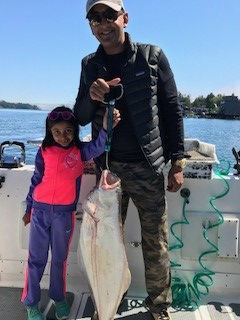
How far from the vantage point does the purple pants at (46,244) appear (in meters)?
3.16

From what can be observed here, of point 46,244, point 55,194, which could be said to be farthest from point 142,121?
point 46,244

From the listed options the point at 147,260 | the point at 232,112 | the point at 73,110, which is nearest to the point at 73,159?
the point at 73,110

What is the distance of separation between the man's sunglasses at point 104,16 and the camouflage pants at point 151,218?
1037mm

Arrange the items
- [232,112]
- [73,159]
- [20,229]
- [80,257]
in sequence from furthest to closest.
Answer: [232,112], [20,229], [73,159], [80,257]

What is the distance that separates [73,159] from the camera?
3.18 meters

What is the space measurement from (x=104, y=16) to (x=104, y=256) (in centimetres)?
164

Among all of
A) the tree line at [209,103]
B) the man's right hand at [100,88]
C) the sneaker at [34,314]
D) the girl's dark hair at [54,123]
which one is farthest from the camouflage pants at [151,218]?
the tree line at [209,103]

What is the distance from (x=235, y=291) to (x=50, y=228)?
184 centimetres

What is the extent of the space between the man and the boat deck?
0.87 feet

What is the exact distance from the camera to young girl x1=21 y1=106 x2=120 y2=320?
10.3ft

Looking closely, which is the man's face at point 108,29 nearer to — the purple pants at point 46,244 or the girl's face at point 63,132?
the girl's face at point 63,132

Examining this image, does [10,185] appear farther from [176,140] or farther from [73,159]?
[176,140]

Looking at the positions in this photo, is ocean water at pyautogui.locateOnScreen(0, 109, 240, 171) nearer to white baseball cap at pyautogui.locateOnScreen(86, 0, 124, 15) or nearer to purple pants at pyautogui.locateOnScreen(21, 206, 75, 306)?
purple pants at pyautogui.locateOnScreen(21, 206, 75, 306)

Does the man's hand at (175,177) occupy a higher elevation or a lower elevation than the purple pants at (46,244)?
higher
